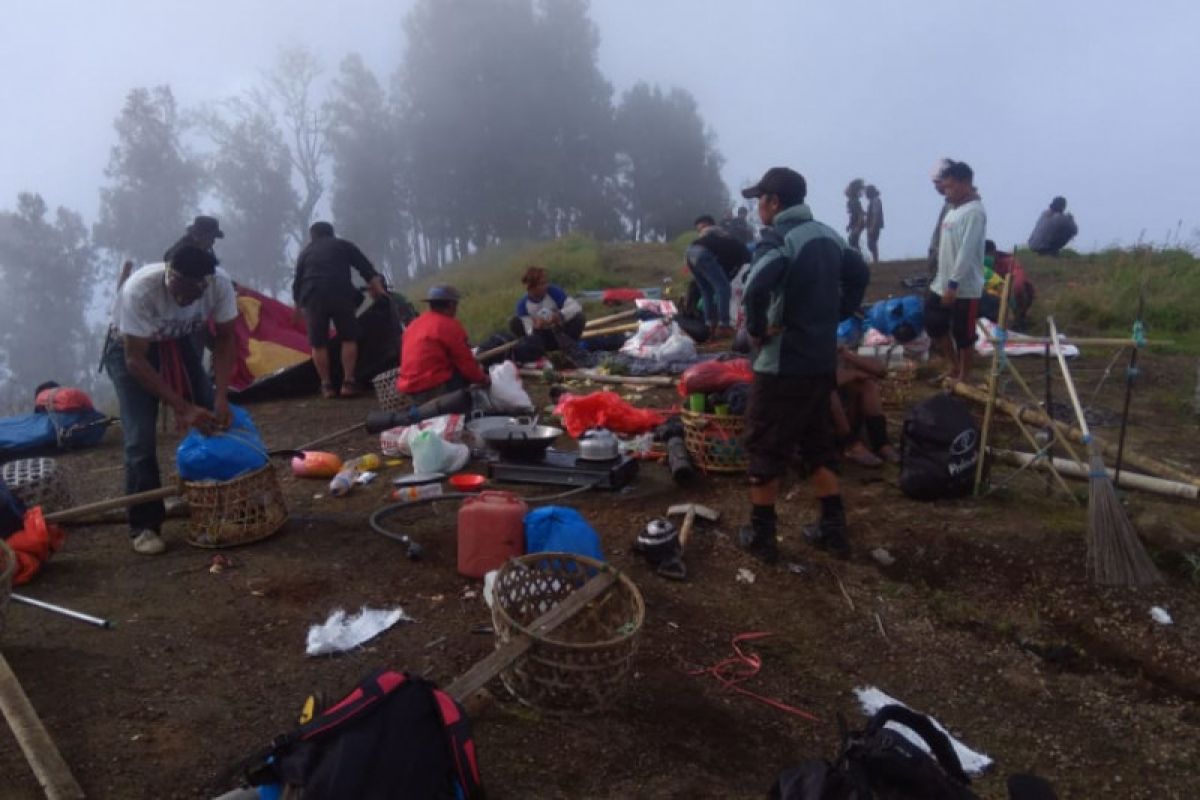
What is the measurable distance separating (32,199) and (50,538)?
44.6 meters

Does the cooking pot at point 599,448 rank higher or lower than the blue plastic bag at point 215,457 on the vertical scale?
lower

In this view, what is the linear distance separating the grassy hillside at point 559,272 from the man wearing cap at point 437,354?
6.76 m

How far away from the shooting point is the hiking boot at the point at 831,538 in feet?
14.6

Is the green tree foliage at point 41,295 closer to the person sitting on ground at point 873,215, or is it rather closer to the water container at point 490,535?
the person sitting on ground at point 873,215

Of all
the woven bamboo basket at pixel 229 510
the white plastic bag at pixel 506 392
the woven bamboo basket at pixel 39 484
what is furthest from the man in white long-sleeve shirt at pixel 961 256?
the woven bamboo basket at pixel 39 484

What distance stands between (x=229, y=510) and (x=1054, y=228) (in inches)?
671

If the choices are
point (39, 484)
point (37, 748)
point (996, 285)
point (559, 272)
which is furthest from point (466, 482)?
point (559, 272)

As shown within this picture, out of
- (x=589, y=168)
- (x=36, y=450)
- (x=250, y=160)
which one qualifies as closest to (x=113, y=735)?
(x=36, y=450)

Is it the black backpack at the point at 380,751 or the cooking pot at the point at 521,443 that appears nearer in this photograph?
the black backpack at the point at 380,751

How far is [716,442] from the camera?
5.57 meters

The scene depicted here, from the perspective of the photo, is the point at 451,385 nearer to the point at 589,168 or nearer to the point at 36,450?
the point at 36,450

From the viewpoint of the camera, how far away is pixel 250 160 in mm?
41750

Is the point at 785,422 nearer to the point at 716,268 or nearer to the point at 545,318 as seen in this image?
the point at 545,318

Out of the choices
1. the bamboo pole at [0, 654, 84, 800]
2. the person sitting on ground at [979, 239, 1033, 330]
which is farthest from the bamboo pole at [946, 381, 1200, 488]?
the bamboo pole at [0, 654, 84, 800]
